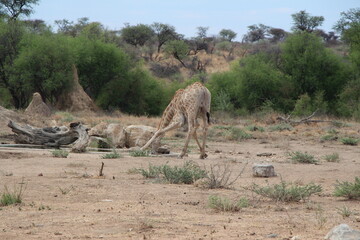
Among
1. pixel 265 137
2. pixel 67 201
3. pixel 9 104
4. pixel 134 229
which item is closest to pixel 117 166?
pixel 67 201

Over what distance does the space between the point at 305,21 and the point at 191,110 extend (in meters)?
51.3

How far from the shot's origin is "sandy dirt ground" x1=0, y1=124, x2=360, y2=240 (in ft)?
19.8

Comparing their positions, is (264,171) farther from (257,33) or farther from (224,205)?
(257,33)

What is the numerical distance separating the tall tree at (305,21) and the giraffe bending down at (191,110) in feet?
162

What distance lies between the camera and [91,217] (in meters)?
6.85

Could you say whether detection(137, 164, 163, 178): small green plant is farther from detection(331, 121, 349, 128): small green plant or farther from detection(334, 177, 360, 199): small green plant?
detection(331, 121, 349, 128): small green plant

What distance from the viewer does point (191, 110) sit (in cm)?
1603

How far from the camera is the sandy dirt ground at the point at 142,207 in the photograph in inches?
238

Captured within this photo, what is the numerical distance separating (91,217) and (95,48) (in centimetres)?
3384

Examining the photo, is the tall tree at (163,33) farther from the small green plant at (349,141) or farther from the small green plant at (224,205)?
the small green plant at (224,205)

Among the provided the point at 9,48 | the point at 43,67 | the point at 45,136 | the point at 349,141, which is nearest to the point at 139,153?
the point at 45,136

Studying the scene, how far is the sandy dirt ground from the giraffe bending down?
2.78 metres

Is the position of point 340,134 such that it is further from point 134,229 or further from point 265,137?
point 134,229

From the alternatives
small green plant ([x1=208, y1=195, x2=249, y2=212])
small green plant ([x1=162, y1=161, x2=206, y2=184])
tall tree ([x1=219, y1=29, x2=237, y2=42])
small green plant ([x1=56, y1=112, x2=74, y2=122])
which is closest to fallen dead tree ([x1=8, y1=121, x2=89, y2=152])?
small green plant ([x1=162, y1=161, x2=206, y2=184])
